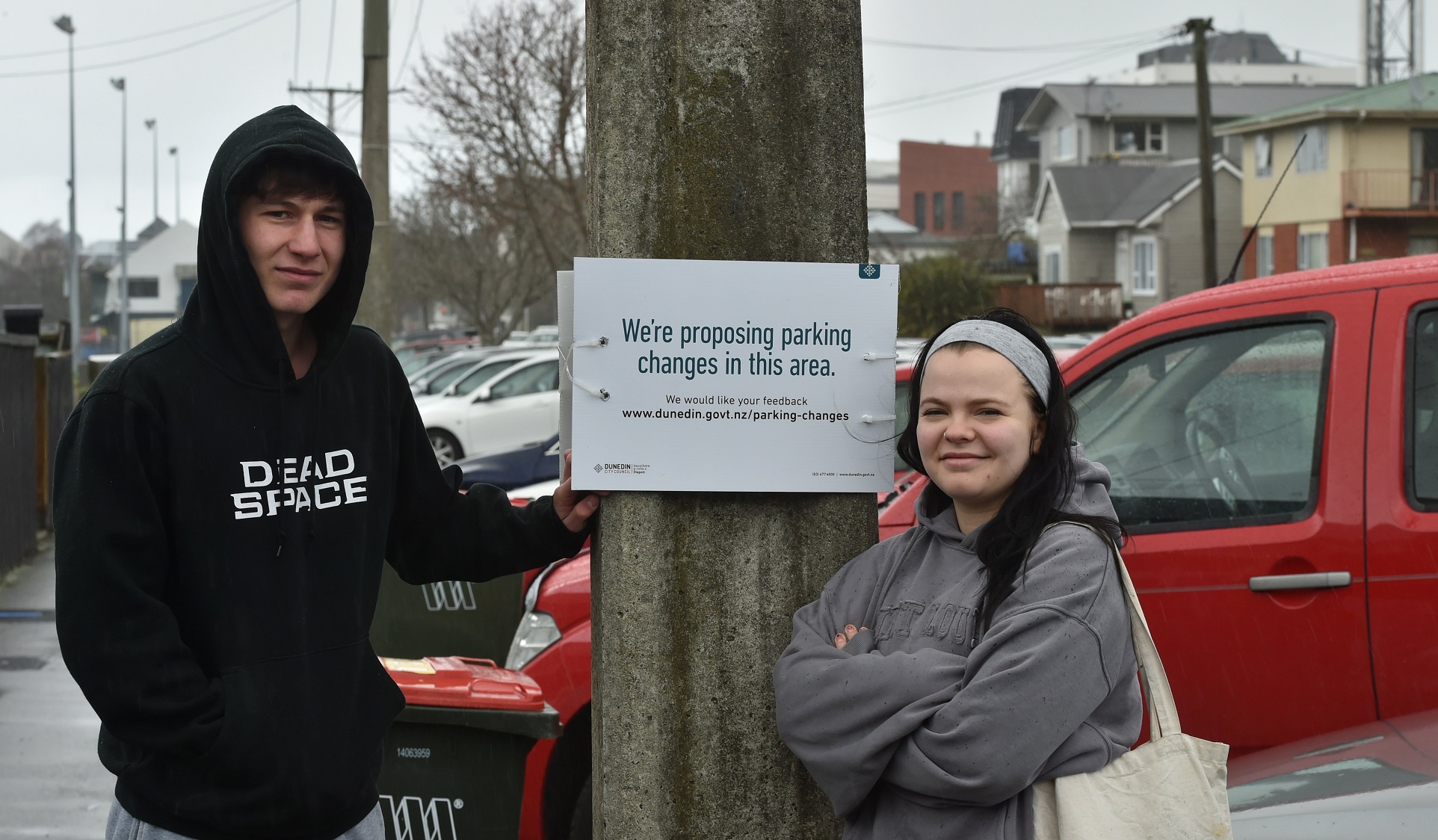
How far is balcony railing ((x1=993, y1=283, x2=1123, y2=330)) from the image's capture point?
1750 inches

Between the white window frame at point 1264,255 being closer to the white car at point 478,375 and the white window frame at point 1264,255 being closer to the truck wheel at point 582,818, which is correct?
the white car at point 478,375

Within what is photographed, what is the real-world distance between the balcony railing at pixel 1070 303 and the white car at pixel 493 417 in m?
27.1

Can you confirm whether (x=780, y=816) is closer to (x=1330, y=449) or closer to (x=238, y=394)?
(x=238, y=394)

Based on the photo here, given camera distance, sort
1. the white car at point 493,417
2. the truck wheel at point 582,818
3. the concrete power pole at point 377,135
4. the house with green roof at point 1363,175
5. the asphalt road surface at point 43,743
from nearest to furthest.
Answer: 1. the truck wheel at point 582,818
2. the asphalt road surface at point 43,743
3. the concrete power pole at point 377,135
4. the white car at point 493,417
5. the house with green roof at point 1363,175

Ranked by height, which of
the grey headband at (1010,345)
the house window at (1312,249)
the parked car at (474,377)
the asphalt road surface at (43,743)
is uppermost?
the house window at (1312,249)

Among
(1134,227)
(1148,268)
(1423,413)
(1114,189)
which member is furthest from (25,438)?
(1114,189)

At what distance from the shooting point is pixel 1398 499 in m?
3.37

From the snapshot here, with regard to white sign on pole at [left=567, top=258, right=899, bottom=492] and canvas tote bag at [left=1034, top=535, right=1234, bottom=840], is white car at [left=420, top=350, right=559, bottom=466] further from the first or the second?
canvas tote bag at [left=1034, top=535, right=1234, bottom=840]

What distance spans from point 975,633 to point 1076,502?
0.93 ft

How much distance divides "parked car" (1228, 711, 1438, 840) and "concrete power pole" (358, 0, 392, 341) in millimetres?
12304

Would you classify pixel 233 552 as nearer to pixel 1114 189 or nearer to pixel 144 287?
pixel 1114 189

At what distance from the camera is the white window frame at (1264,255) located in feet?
142

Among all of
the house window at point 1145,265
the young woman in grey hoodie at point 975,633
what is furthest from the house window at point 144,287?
the young woman in grey hoodie at point 975,633

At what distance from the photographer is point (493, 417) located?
19125 mm
